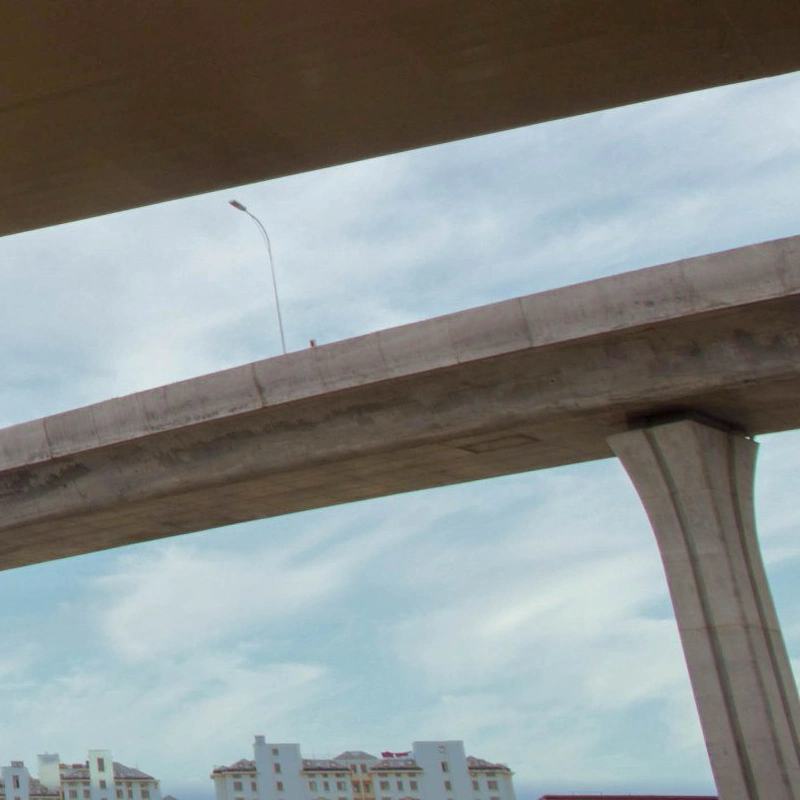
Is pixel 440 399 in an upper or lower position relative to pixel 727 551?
upper

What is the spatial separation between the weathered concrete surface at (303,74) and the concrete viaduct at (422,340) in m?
0.02

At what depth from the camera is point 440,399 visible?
16828mm

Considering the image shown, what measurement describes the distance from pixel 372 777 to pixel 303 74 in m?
38.2

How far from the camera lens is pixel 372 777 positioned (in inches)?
1617

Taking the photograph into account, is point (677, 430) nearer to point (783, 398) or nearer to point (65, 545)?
point (783, 398)

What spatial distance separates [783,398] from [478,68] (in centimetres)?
1168

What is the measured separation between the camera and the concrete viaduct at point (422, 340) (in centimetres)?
601

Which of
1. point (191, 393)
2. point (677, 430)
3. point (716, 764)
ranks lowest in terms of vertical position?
point (716, 764)

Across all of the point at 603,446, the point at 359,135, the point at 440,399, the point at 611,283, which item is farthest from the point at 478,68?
the point at 603,446

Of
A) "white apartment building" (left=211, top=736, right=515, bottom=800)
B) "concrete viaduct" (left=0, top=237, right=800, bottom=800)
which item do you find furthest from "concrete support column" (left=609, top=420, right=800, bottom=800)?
"white apartment building" (left=211, top=736, right=515, bottom=800)

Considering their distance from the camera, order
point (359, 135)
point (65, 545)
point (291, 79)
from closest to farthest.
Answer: point (291, 79) < point (359, 135) < point (65, 545)

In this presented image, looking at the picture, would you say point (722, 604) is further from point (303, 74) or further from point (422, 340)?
point (303, 74)

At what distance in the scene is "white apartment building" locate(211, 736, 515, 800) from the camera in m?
27.2

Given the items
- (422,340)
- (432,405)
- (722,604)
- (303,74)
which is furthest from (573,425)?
(303,74)
